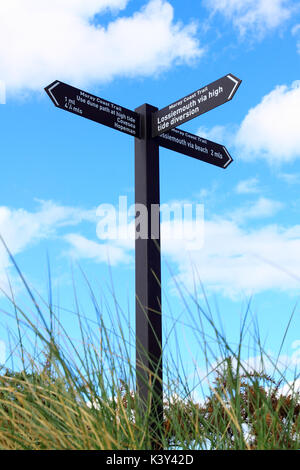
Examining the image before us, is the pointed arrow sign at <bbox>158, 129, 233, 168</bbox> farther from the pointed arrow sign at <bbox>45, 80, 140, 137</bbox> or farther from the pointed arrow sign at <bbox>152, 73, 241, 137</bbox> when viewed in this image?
the pointed arrow sign at <bbox>45, 80, 140, 137</bbox>

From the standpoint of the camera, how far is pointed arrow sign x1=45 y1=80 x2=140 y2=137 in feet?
16.1

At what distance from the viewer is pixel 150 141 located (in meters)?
5.58

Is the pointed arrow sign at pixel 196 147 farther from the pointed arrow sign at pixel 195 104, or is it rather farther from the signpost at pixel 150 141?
the pointed arrow sign at pixel 195 104

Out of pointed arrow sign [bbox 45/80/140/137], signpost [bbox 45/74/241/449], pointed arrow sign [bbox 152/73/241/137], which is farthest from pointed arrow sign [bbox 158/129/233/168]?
pointed arrow sign [bbox 45/80/140/137]

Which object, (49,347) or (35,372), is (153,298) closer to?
(35,372)

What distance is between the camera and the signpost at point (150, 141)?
197 inches

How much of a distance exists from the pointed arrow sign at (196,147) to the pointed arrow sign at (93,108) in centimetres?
38

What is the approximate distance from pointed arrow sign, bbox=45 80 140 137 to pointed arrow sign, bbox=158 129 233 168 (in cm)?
38

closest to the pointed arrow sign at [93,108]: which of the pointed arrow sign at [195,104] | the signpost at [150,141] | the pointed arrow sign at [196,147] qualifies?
the signpost at [150,141]

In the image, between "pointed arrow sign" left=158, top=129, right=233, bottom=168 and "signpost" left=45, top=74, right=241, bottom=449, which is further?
"pointed arrow sign" left=158, top=129, right=233, bottom=168

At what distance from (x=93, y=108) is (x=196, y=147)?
135 centimetres

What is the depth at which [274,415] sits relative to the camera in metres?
2.50

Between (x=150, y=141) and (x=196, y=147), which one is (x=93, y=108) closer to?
(x=150, y=141)

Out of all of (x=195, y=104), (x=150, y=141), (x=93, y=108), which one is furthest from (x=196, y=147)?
(x=93, y=108)
